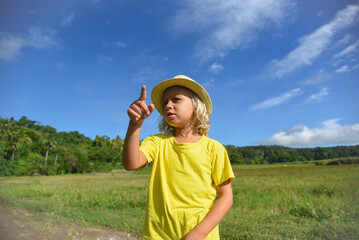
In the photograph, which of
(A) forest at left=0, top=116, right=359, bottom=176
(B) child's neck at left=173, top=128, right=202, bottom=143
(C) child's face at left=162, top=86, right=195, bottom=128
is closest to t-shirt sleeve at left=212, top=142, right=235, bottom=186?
(B) child's neck at left=173, top=128, right=202, bottom=143

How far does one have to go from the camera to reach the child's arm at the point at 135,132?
1.12m

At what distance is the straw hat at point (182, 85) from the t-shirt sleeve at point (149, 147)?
0.35m

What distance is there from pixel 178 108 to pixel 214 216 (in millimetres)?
658

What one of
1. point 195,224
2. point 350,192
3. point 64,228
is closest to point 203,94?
point 195,224

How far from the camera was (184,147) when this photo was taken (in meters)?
1.34

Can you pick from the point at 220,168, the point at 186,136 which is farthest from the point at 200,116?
the point at 220,168

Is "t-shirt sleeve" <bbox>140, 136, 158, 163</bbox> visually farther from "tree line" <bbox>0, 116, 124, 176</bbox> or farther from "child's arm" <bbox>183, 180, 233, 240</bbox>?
"tree line" <bbox>0, 116, 124, 176</bbox>

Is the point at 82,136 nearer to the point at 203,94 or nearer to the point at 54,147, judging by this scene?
the point at 54,147

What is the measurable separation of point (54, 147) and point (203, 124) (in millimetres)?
66501

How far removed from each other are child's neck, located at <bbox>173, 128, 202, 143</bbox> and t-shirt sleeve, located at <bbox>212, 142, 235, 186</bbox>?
0.17m

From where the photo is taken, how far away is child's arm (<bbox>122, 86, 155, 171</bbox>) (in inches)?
44.1

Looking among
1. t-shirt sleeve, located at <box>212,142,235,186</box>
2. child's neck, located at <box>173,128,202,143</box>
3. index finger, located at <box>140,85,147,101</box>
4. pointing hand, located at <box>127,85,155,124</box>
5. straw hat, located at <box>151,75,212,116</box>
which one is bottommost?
t-shirt sleeve, located at <box>212,142,235,186</box>

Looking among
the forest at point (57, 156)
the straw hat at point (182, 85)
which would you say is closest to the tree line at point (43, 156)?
the forest at point (57, 156)

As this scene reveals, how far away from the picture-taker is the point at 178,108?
1427 millimetres
